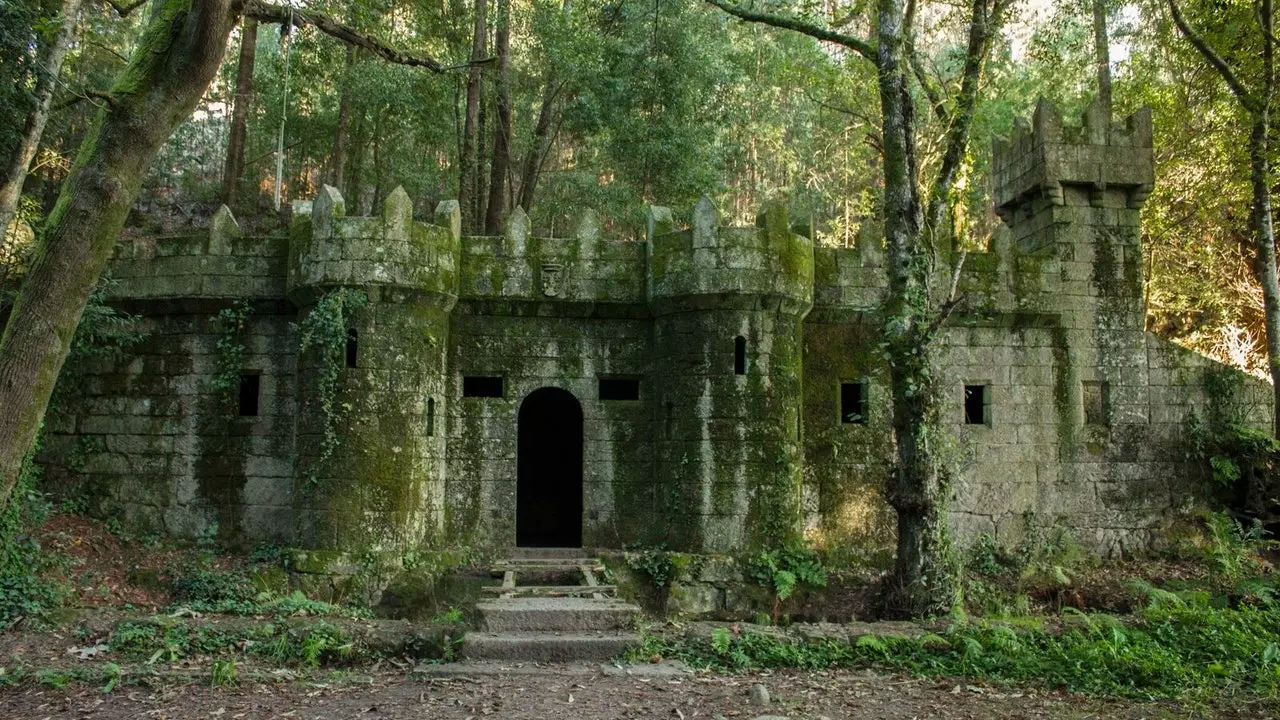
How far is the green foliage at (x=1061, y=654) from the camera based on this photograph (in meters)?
7.32

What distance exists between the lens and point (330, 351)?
10875mm

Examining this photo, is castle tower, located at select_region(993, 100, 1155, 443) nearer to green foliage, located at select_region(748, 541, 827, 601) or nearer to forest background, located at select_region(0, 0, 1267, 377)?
forest background, located at select_region(0, 0, 1267, 377)

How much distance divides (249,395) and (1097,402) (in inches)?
463

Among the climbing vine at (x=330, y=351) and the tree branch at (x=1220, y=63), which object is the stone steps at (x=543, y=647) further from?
the tree branch at (x=1220, y=63)

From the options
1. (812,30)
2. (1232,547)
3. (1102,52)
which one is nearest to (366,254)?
(812,30)

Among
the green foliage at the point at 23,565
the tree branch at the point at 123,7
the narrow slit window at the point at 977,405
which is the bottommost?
the green foliage at the point at 23,565

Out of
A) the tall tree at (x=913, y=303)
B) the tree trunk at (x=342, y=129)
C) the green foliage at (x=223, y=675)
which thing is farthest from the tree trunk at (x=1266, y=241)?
the tree trunk at (x=342, y=129)

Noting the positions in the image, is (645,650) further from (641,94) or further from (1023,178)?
(641,94)

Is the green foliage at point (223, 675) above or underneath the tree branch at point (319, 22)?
underneath

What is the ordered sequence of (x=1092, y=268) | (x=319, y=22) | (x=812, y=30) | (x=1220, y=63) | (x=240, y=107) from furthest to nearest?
(x=240, y=107), (x=1092, y=268), (x=1220, y=63), (x=812, y=30), (x=319, y=22)

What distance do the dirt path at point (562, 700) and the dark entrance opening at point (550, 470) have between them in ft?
26.6

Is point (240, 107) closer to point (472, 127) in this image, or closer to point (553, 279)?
point (472, 127)

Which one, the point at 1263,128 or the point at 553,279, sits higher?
the point at 1263,128

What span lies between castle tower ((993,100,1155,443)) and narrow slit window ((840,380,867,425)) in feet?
8.34
